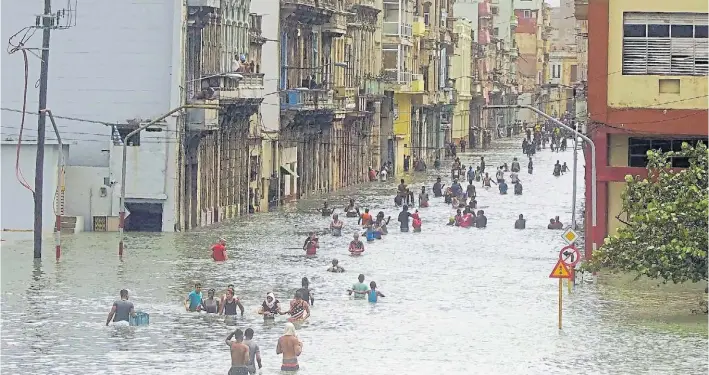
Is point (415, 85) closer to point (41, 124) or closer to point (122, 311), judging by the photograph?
point (41, 124)

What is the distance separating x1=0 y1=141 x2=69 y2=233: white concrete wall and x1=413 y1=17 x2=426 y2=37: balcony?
5898 cm

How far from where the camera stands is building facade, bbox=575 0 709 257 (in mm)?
54875

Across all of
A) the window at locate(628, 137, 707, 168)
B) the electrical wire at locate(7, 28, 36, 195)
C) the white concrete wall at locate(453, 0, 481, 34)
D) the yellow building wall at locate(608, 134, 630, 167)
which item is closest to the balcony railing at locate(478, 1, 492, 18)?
the white concrete wall at locate(453, 0, 481, 34)

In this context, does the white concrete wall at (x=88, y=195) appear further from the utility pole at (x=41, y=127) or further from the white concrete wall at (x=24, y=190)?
the utility pole at (x=41, y=127)

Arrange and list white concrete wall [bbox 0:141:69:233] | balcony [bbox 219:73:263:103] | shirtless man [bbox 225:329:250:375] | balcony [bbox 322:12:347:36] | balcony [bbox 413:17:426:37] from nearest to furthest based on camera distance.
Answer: shirtless man [bbox 225:329:250:375] → white concrete wall [bbox 0:141:69:233] → balcony [bbox 219:73:263:103] → balcony [bbox 322:12:347:36] → balcony [bbox 413:17:426:37]

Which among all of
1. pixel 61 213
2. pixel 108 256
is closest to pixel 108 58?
pixel 61 213

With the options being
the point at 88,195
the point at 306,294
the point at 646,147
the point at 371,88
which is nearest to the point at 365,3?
the point at 371,88

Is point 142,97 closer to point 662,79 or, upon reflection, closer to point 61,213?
point 61,213

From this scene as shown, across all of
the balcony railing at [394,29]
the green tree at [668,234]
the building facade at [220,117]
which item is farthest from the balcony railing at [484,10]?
the green tree at [668,234]

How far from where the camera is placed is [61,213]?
6297 centimetres

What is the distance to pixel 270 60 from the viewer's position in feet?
272

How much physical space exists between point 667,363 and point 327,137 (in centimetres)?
5802

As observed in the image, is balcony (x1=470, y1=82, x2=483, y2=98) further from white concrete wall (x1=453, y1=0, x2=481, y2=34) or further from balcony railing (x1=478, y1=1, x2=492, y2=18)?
balcony railing (x1=478, y1=1, x2=492, y2=18)

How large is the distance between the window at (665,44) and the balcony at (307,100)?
28.3 metres
